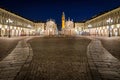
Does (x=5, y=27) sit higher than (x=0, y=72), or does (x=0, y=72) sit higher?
(x=5, y=27)

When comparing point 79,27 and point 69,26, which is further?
point 79,27

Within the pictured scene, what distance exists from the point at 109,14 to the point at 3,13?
132ft

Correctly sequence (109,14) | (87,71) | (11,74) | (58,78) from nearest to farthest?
1. (58,78)
2. (11,74)
3. (87,71)
4. (109,14)

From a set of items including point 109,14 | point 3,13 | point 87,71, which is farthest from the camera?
point 109,14

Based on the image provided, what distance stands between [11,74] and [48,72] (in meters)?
1.28

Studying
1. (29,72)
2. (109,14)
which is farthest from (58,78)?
(109,14)

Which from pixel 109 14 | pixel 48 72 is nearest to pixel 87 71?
pixel 48 72

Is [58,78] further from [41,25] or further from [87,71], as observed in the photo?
[41,25]

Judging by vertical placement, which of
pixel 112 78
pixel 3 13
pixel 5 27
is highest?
pixel 3 13

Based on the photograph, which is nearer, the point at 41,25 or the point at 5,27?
the point at 5,27

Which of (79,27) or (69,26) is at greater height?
(79,27)

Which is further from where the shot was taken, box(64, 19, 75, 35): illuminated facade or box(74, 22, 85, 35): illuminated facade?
box(74, 22, 85, 35): illuminated facade

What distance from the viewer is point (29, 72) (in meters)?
5.61

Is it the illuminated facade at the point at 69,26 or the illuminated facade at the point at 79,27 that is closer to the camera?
the illuminated facade at the point at 69,26
